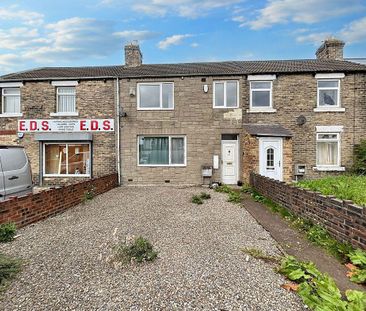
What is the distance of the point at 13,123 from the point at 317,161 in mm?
15686

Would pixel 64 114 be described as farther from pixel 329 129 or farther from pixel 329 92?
pixel 329 92

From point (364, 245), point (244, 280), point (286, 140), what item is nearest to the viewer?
point (244, 280)

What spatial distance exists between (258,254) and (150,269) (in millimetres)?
1777

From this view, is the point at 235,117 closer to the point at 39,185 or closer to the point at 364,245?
the point at 364,245

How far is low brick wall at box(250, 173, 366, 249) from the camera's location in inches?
163

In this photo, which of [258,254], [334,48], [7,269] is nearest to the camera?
[7,269]

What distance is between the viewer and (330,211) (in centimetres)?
498

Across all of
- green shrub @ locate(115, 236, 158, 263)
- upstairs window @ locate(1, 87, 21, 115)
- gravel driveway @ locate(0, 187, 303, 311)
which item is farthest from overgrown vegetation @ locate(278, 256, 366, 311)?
upstairs window @ locate(1, 87, 21, 115)

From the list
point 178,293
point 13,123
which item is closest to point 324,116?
point 178,293

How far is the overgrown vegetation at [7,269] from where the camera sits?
3.34 m

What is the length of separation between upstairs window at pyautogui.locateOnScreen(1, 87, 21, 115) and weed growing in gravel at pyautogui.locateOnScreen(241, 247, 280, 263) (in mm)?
14034

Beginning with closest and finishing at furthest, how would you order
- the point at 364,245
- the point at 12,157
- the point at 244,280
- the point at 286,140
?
1. the point at 244,280
2. the point at 364,245
3. the point at 12,157
4. the point at 286,140

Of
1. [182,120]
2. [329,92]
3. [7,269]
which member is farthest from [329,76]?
[7,269]

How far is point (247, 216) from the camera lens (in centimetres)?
691
